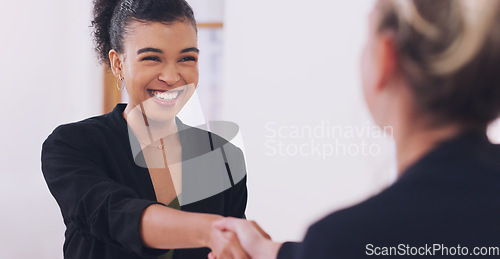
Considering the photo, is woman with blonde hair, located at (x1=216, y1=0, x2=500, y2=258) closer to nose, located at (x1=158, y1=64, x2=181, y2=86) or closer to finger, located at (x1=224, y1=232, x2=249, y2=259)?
finger, located at (x1=224, y1=232, x2=249, y2=259)

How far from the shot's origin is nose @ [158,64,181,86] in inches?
43.6

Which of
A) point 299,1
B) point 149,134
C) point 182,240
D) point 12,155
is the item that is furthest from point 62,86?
point 182,240

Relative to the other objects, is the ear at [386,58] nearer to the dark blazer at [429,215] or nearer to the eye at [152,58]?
the dark blazer at [429,215]

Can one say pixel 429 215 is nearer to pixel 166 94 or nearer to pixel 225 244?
pixel 225 244

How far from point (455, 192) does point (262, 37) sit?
80.5 inches

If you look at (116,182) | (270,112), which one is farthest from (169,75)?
(270,112)

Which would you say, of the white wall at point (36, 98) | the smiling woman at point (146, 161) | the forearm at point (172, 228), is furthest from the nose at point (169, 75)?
the white wall at point (36, 98)

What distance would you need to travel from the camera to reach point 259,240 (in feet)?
2.94

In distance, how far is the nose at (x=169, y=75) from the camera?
1106 millimetres

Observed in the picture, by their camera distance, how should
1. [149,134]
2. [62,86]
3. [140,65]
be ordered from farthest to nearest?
[62,86] < [149,134] < [140,65]

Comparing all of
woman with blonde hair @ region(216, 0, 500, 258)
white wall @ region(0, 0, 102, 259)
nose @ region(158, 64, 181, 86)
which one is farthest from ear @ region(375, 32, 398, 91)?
white wall @ region(0, 0, 102, 259)

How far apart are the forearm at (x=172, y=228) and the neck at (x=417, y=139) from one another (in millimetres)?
436

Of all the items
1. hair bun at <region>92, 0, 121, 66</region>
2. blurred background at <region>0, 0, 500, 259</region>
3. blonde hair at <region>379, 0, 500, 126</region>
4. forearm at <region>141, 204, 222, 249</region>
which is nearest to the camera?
blonde hair at <region>379, 0, 500, 126</region>

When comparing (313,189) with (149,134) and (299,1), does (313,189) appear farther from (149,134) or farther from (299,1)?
(149,134)
